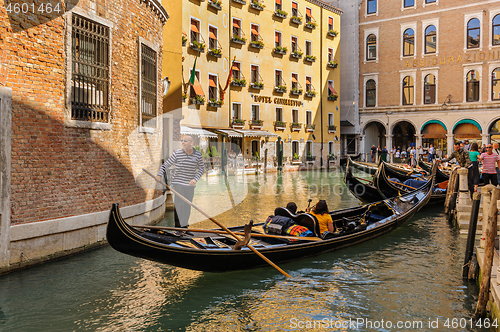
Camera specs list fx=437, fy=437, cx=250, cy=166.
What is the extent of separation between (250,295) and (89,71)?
3.63 metres

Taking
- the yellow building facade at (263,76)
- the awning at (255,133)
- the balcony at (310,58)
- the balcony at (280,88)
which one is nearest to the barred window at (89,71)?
the yellow building facade at (263,76)

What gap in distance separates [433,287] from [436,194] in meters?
6.30

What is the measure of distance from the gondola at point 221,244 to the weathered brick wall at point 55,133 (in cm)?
106

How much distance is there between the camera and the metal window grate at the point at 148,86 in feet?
24.0

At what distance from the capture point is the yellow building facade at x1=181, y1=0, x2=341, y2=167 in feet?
60.2

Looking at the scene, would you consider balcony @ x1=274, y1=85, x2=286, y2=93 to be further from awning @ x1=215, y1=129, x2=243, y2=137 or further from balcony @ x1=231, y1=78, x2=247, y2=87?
awning @ x1=215, y1=129, x2=243, y2=137

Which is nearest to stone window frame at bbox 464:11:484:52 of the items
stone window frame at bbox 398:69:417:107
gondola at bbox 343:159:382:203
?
stone window frame at bbox 398:69:417:107

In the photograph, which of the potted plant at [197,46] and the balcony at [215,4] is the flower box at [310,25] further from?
the potted plant at [197,46]

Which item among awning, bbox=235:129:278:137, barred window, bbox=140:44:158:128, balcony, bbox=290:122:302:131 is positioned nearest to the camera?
barred window, bbox=140:44:158:128

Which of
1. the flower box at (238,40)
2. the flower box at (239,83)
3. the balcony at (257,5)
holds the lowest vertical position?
the flower box at (239,83)

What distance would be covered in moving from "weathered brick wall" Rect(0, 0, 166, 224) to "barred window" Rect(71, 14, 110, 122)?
0.56ft

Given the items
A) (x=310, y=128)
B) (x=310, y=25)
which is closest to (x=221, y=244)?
(x=310, y=128)

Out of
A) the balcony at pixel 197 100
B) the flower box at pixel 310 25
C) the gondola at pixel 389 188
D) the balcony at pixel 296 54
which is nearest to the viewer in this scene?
the gondola at pixel 389 188

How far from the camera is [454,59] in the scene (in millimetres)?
24641
